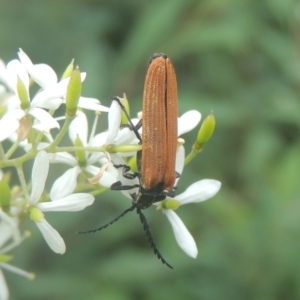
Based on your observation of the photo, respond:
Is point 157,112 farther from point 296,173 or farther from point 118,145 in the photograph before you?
point 296,173

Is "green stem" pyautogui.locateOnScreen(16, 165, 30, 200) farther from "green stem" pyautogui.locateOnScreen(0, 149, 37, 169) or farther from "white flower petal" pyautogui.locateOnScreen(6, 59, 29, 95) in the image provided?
"white flower petal" pyautogui.locateOnScreen(6, 59, 29, 95)

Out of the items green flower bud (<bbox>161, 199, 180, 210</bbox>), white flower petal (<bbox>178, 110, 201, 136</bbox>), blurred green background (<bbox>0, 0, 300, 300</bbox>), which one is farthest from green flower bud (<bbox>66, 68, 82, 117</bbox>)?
blurred green background (<bbox>0, 0, 300, 300</bbox>)

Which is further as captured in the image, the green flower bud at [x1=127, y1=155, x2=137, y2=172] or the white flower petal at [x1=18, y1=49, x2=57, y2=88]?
the green flower bud at [x1=127, y1=155, x2=137, y2=172]

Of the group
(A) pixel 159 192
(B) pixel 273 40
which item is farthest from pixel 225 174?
(A) pixel 159 192

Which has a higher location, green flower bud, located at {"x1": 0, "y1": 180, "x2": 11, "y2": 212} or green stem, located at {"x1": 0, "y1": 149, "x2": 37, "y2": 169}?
green stem, located at {"x1": 0, "y1": 149, "x2": 37, "y2": 169}

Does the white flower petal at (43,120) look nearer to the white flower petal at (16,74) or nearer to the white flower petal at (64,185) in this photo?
the white flower petal at (16,74)

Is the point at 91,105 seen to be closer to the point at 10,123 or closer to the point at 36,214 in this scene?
the point at 10,123

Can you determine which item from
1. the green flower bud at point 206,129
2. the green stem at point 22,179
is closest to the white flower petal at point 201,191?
the green flower bud at point 206,129
